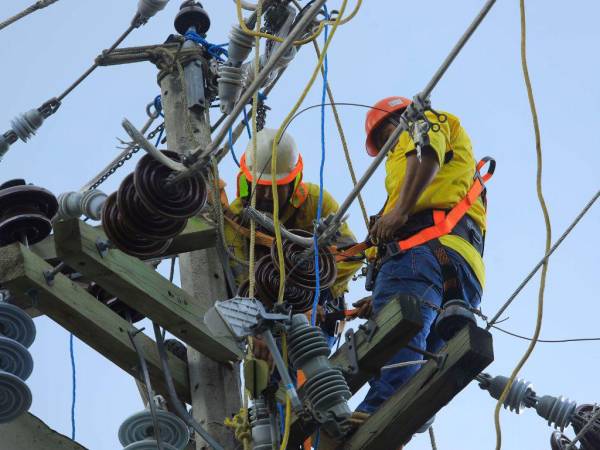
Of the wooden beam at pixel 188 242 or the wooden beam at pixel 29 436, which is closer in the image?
the wooden beam at pixel 29 436

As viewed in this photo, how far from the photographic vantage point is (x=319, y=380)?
5906 mm

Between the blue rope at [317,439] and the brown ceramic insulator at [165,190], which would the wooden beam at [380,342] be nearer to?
the blue rope at [317,439]

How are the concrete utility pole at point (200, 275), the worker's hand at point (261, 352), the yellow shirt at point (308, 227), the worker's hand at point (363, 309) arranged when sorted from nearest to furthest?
the concrete utility pole at point (200, 275), the worker's hand at point (261, 352), the worker's hand at point (363, 309), the yellow shirt at point (308, 227)

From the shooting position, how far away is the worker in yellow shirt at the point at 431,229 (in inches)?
275

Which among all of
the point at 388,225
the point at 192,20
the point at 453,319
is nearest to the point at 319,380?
the point at 453,319

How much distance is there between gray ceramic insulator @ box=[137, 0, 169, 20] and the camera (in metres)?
9.02

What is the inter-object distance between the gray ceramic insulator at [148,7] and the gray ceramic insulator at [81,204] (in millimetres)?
1611

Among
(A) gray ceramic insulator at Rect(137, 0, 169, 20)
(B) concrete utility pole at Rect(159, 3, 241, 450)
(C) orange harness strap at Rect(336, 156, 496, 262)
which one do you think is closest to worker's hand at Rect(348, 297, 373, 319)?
(C) orange harness strap at Rect(336, 156, 496, 262)

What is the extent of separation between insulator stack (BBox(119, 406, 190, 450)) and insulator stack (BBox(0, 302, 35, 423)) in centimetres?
49

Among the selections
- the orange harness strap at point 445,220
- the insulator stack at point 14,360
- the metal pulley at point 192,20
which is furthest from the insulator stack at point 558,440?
the metal pulley at point 192,20

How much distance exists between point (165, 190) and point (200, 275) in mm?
1234

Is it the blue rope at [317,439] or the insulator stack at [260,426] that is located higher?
the insulator stack at [260,426]

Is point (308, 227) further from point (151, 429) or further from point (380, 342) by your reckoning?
point (380, 342)

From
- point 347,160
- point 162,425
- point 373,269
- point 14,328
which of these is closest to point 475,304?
point 373,269
